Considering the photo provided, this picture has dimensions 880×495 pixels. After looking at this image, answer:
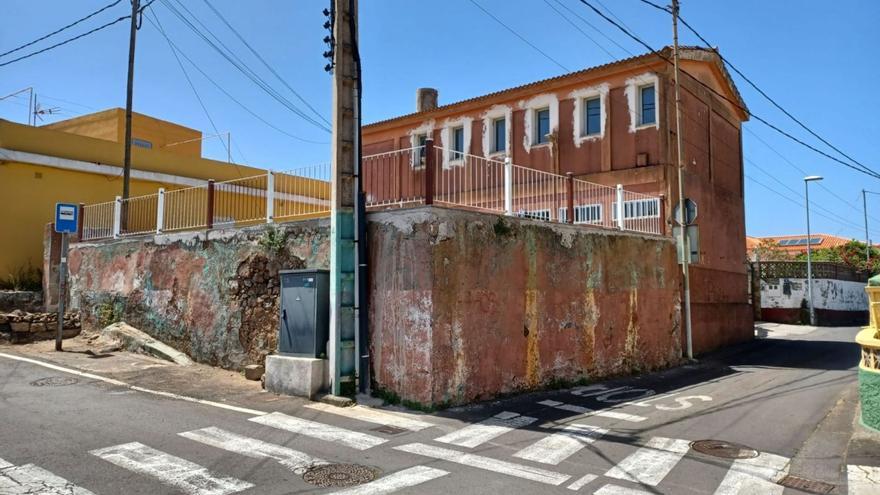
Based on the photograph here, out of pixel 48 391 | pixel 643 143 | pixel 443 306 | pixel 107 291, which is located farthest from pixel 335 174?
pixel 643 143

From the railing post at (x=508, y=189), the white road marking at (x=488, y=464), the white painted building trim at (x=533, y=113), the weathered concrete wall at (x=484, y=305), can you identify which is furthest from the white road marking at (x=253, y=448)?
the white painted building trim at (x=533, y=113)

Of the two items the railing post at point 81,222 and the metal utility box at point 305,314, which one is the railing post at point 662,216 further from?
the railing post at point 81,222

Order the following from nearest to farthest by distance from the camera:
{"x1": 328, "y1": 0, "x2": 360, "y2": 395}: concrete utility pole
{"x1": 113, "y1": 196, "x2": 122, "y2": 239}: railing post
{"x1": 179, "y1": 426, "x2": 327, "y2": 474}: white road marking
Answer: {"x1": 179, "y1": 426, "x2": 327, "y2": 474}: white road marking, {"x1": 328, "y1": 0, "x2": 360, "y2": 395}: concrete utility pole, {"x1": 113, "y1": 196, "x2": 122, "y2": 239}: railing post

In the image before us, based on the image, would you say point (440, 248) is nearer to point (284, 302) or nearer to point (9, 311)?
point (284, 302)

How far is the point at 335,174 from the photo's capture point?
8.96 m

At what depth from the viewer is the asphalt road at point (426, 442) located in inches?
203

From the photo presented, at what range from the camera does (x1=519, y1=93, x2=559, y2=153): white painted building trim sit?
59.6 feet

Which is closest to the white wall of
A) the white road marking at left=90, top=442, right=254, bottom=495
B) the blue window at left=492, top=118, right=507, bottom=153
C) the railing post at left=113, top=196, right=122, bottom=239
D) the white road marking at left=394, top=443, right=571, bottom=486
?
the blue window at left=492, top=118, right=507, bottom=153

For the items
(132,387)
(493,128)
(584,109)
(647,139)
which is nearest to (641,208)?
(647,139)

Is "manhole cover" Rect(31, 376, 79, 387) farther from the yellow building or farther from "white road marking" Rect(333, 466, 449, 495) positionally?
the yellow building

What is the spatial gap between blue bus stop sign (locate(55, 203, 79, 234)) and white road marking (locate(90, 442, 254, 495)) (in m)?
7.86

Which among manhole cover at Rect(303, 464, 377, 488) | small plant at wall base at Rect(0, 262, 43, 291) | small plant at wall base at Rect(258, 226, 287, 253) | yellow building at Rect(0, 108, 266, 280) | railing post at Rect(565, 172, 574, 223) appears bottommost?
manhole cover at Rect(303, 464, 377, 488)

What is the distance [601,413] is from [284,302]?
16.7 ft

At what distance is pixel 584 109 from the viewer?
693 inches
